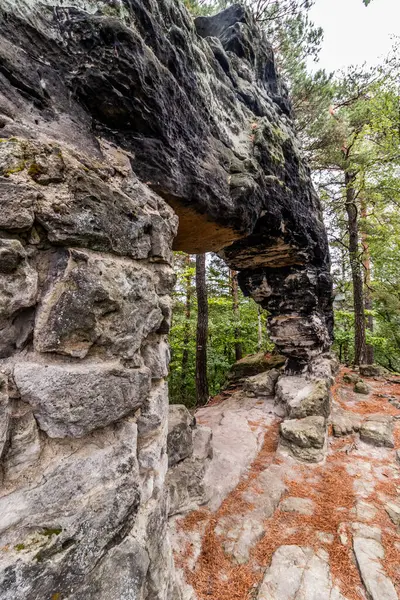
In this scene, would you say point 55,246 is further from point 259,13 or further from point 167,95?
point 259,13

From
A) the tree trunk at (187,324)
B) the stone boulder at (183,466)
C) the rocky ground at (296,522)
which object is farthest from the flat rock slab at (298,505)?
the tree trunk at (187,324)

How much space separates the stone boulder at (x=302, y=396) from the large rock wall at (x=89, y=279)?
4075mm

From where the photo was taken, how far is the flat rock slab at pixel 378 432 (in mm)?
4684

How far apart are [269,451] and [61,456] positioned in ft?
14.2

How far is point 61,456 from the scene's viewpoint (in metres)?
1.45

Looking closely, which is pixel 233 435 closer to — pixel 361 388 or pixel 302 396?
pixel 302 396

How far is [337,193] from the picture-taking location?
11234 millimetres

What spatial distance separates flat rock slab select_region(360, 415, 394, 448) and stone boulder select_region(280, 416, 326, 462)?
2.58 ft

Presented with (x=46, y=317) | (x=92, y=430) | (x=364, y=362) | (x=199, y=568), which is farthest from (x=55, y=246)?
(x=364, y=362)

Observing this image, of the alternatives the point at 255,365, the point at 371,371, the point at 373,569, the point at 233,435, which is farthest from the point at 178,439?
the point at 371,371

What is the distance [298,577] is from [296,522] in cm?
73

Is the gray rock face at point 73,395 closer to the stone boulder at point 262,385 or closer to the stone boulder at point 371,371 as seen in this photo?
the stone boulder at point 262,385

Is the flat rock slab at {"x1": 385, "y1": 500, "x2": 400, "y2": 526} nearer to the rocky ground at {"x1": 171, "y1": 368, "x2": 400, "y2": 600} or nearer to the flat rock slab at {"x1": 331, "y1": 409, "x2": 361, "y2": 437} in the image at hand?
the rocky ground at {"x1": 171, "y1": 368, "x2": 400, "y2": 600}

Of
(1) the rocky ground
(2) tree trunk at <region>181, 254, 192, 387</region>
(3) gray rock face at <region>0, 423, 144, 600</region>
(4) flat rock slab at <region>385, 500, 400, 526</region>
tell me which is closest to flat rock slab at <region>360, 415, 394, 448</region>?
(1) the rocky ground
